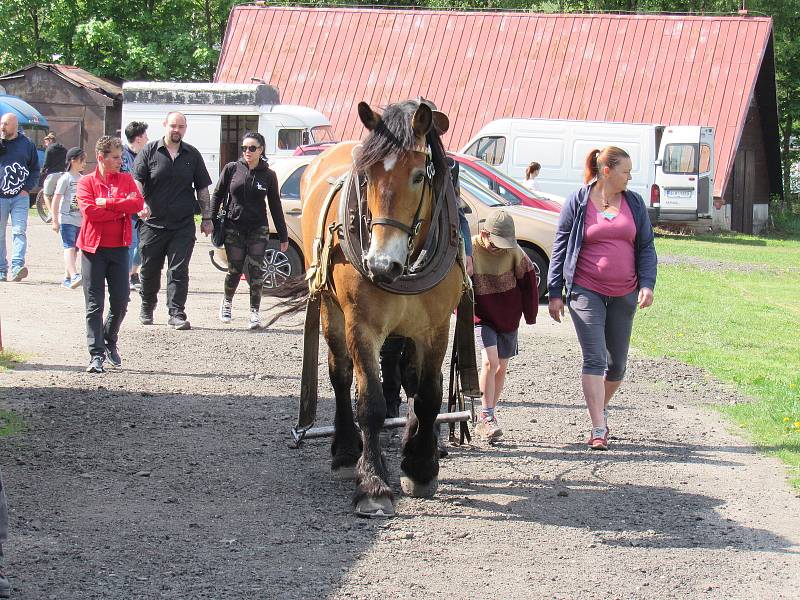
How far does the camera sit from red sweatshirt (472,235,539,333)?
776 cm

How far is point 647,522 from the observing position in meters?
5.86

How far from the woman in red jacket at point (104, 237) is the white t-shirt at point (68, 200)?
4.59 meters

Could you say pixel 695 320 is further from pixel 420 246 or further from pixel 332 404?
pixel 420 246

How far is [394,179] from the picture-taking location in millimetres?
5578

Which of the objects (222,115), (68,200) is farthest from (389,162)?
(222,115)

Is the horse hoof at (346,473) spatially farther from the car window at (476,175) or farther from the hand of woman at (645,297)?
the car window at (476,175)

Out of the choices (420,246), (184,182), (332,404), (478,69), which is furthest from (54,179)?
(478,69)

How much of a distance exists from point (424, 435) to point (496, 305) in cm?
169

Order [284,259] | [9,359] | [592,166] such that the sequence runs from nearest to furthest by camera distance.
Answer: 1. [592,166]
2. [9,359]
3. [284,259]

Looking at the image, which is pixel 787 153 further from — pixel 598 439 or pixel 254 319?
pixel 598 439

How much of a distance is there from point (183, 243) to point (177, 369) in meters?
2.18

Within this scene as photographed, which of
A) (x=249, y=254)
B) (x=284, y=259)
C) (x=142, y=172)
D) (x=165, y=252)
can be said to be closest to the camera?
(x=142, y=172)

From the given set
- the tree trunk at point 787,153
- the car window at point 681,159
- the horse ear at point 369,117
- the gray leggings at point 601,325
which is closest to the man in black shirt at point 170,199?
the gray leggings at point 601,325

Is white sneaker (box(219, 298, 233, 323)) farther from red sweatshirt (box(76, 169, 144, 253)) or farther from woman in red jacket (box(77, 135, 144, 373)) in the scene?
red sweatshirt (box(76, 169, 144, 253))
